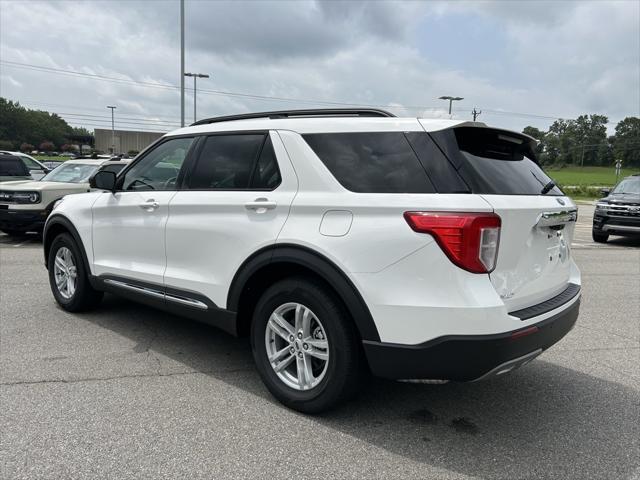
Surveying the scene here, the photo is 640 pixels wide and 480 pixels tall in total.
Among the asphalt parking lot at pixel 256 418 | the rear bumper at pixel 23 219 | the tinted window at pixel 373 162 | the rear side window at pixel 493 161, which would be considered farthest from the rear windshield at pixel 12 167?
the rear side window at pixel 493 161

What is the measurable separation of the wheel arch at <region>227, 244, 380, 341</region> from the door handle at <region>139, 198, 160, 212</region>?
43.3 inches

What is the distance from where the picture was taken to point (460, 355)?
254 cm

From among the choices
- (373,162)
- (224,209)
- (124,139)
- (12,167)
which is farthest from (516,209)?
(124,139)

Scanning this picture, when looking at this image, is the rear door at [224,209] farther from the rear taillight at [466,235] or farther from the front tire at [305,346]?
the rear taillight at [466,235]

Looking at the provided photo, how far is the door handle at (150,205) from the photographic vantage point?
4.01 meters

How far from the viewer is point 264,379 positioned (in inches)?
131

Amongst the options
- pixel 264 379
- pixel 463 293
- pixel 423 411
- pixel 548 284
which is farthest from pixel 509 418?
pixel 264 379

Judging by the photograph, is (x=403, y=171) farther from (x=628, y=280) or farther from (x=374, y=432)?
(x=628, y=280)

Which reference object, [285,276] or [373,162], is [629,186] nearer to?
[373,162]

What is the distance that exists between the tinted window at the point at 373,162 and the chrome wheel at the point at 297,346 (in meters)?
0.84

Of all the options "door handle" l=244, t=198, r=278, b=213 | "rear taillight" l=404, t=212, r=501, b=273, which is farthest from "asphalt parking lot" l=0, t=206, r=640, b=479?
"door handle" l=244, t=198, r=278, b=213

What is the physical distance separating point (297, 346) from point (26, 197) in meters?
8.77

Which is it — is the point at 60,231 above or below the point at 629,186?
below

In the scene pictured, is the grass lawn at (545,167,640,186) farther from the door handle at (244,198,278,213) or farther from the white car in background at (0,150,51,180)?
the door handle at (244,198,278,213)
